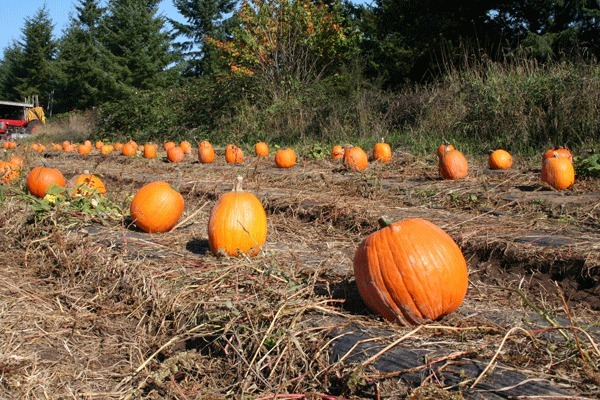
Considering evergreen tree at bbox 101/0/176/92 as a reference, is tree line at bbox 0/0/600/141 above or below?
below

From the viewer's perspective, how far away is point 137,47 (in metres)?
38.6

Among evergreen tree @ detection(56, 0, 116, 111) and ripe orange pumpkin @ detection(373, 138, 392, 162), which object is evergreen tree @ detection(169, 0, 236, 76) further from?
ripe orange pumpkin @ detection(373, 138, 392, 162)

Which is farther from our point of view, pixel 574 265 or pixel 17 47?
pixel 17 47

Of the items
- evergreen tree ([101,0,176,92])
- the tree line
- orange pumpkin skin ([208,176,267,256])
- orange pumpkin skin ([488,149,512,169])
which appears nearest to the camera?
orange pumpkin skin ([208,176,267,256])

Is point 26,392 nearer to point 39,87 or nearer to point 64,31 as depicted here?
point 39,87

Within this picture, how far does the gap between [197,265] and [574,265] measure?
2225 mm

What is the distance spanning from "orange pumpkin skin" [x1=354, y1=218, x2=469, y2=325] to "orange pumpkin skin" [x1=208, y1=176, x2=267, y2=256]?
43.9 inches

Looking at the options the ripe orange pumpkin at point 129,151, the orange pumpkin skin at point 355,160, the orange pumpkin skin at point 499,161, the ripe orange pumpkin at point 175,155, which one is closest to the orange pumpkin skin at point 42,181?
the orange pumpkin skin at point 355,160

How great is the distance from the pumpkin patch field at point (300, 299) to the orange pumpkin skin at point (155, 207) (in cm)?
1

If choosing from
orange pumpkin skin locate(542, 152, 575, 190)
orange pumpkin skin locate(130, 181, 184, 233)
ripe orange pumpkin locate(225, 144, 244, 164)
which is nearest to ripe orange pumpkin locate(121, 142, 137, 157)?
ripe orange pumpkin locate(225, 144, 244, 164)

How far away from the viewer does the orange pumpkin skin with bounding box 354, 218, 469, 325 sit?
225cm

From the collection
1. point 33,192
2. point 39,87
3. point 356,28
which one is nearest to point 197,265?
point 33,192

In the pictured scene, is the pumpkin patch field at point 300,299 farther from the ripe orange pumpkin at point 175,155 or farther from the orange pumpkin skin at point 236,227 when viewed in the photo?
the ripe orange pumpkin at point 175,155

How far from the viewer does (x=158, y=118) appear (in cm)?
1841
